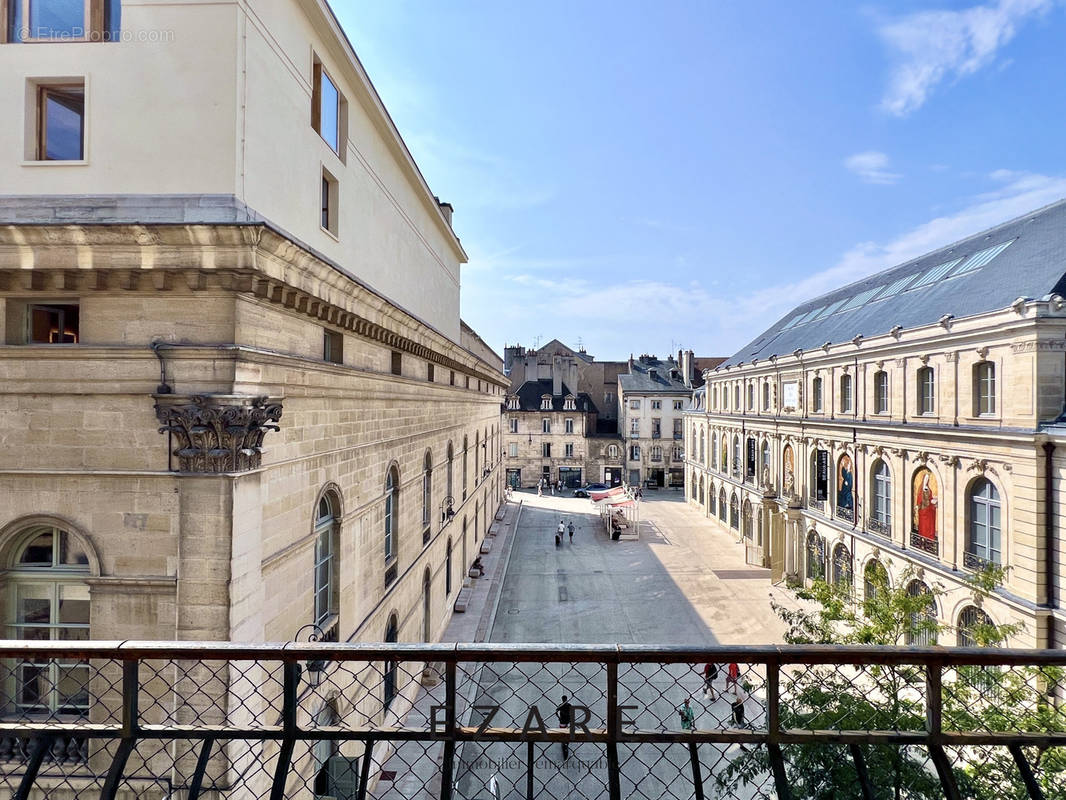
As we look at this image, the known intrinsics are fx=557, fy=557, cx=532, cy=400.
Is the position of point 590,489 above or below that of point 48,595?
below

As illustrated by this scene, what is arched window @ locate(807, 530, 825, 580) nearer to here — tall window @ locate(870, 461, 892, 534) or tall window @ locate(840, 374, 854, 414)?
tall window @ locate(870, 461, 892, 534)

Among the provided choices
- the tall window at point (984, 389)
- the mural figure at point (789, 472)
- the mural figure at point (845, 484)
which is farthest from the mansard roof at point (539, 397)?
the tall window at point (984, 389)

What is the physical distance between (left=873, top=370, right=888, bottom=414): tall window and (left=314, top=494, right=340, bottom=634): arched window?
1977 cm

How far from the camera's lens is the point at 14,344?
258 inches

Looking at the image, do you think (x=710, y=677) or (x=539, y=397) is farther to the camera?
(x=539, y=397)

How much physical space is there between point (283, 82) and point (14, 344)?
475 centimetres

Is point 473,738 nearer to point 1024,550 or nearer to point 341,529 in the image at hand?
point 341,529

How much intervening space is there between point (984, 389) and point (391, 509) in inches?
657

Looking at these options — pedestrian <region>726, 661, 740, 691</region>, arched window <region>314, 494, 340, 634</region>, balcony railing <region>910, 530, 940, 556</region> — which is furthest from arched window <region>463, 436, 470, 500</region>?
balcony railing <region>910, 530, 940, 556</region>

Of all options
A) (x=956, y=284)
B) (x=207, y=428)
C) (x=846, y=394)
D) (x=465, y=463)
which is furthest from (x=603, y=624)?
(x=207, y=428)

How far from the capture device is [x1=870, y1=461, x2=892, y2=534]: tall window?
19953 millimetres

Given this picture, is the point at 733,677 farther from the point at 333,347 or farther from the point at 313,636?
the point at 333,347

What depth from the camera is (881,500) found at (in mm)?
20547

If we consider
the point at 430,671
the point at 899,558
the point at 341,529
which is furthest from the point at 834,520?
the point at 341,529
